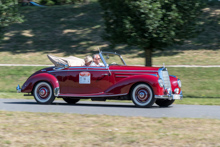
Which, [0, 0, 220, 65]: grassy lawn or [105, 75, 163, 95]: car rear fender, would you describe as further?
[0, 0, 220, 65]: grassy lawn

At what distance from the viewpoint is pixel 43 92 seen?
11258 millimetres

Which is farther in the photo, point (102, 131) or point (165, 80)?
point (165, 80)

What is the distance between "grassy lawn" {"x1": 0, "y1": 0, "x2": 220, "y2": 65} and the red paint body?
482 inches

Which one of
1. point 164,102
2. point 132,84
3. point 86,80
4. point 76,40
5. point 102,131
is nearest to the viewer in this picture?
point 102,131

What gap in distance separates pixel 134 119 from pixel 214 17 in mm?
23899

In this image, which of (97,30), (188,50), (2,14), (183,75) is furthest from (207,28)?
(2,14)

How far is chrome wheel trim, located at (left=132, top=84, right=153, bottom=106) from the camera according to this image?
10164 mm

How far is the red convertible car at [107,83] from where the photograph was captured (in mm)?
10172

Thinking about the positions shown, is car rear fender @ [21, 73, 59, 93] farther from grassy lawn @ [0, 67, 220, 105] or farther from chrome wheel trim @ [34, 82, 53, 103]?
grassy lawn @ [0, 67, 220, 105]

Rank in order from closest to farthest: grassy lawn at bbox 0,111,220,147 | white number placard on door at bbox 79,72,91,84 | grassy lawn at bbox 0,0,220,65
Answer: grassy lawn at bbox 0,111,220,147, white number placard on door at bbox 79,72,91,84, grassy lawn at bbox 0,0,220,65

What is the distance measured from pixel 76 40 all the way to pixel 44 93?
724 inches

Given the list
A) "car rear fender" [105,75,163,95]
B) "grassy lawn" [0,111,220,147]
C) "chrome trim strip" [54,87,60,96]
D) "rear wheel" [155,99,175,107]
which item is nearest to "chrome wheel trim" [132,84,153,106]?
"car rear fender" [105,75,163,95]

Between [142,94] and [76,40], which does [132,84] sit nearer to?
[142,94]

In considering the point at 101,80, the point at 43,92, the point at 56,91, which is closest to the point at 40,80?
the point at 43,92
